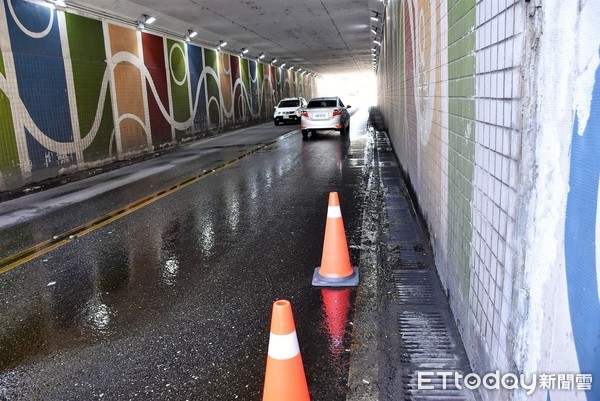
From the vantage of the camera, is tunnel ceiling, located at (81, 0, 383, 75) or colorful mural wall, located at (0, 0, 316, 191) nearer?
colorful mural wall, located at (0, 0, 316, 191)

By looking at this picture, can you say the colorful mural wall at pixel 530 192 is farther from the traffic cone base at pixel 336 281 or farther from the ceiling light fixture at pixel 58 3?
the ceiling light fixture at pixel 58 3

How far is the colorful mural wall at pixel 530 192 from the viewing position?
1642mm

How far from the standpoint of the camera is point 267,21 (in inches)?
908

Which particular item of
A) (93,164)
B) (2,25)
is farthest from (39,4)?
(93,164)

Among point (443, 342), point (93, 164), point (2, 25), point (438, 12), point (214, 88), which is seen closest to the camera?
point (443, 342)

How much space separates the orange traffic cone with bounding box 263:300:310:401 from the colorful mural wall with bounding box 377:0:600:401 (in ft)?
3.45

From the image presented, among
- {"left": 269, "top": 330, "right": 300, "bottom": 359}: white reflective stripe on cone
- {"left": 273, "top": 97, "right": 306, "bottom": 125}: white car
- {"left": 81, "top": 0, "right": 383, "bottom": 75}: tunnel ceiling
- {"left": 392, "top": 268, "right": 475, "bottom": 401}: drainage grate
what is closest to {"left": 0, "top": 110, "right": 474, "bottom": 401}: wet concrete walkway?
{"left": 392, "top": 268, "right": 475, "bottom": 401}: drainage grate

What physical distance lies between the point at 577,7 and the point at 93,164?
49.8 ft

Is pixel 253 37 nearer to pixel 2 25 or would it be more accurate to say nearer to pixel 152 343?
pixel 2 25

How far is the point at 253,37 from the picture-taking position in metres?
28.1

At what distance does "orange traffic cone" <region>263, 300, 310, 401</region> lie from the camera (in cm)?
255

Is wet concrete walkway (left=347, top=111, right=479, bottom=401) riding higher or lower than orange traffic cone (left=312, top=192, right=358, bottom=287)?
lower

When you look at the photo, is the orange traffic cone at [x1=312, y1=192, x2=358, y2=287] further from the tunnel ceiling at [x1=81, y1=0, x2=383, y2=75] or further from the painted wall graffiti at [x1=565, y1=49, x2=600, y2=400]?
the tunnel ceiling at [x1=81, y1=0, x2=383, y2=75]

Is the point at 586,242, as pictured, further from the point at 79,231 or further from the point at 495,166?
the point at 79,231
